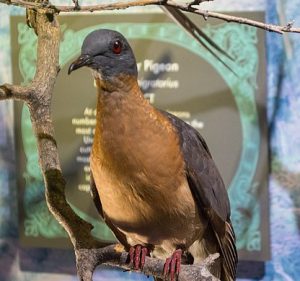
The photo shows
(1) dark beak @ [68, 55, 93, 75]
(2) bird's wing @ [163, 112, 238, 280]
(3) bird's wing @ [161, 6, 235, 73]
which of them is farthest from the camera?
(3) bird's wing @ [161, 6, 235, 73]

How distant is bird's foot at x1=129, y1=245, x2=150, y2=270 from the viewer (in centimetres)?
70

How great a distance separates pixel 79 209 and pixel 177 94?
1.01 feet

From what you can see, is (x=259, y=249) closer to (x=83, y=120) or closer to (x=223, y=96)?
(x=223, y=96)

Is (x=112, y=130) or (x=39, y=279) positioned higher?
(x=112, y=130)

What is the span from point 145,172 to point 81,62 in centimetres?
16

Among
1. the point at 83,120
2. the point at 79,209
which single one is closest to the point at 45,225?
the point at 79,209

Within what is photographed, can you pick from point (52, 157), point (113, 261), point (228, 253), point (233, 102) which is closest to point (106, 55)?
point (52, 157)

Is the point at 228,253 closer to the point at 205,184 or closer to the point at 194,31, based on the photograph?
the point at 205,184

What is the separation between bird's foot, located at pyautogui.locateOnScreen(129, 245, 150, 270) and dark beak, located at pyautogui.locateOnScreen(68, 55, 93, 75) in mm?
237

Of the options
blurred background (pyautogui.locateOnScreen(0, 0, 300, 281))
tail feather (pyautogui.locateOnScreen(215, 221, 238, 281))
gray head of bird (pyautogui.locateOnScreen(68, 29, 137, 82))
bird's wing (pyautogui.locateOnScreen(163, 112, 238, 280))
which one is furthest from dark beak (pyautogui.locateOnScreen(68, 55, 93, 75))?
blurred background (pyautogui.locateOnScreen(0, 0, 300, 281))

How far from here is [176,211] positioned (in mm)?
745

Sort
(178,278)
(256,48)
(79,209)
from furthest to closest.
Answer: (79,209) < (256,48) < (178,278)

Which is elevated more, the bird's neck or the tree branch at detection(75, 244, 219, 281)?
the bird's neck

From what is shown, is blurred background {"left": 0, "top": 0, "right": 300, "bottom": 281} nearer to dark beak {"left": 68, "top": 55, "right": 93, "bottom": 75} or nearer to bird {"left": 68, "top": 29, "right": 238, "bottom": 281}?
bird {"left": 68, "top": 29, "right": 238, "bottom": 281}
